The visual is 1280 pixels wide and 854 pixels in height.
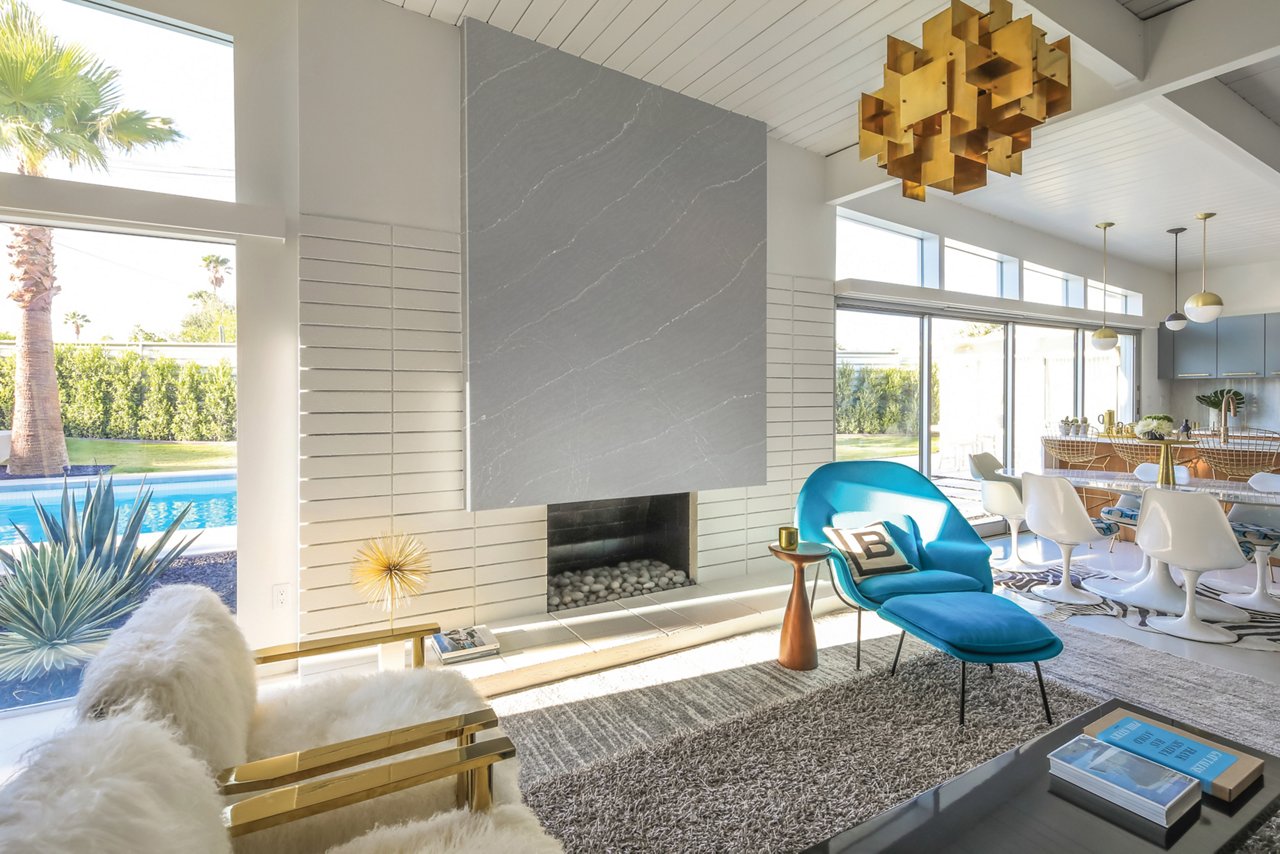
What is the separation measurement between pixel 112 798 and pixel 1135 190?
22.8 feet

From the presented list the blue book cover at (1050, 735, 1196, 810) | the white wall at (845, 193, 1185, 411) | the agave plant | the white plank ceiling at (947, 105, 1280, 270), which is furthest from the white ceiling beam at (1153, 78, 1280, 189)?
the agave plant

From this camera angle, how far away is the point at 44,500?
8.22 ft

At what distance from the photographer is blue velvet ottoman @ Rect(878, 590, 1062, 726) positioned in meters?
2.39

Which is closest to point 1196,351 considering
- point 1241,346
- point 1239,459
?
point 1241,346

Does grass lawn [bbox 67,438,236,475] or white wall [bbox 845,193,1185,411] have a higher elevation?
white wall [bbox 845,193,1185,411]

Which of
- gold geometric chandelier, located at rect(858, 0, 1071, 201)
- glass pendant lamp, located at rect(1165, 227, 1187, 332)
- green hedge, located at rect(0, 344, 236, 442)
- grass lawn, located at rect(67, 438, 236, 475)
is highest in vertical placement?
glass pendant lamp, located at rect(1165, 227, 1187, 332)

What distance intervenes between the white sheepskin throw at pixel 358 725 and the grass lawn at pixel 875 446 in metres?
3.96

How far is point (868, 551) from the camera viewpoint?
3205 mm

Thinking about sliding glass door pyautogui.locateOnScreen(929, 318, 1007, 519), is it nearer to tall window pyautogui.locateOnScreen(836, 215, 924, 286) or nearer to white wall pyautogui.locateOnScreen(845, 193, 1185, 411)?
white wall pyautogui.locateOnScreen(845, 193, 1185, 411)

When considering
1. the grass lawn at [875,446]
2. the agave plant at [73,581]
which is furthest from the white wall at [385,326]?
the grass lawn at [875,446]

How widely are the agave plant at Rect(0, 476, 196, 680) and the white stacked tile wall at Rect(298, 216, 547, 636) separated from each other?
2.12 feet

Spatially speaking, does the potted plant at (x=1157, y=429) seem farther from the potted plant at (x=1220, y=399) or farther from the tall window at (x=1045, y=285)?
the potted plant at (x=1220, y=399)

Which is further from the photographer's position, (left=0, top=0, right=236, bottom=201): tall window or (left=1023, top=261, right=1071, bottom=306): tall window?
(left=1023, top=261, right=1071, bottom=306): tall window

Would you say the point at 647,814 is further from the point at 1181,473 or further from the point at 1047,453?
the point at 1047,453
